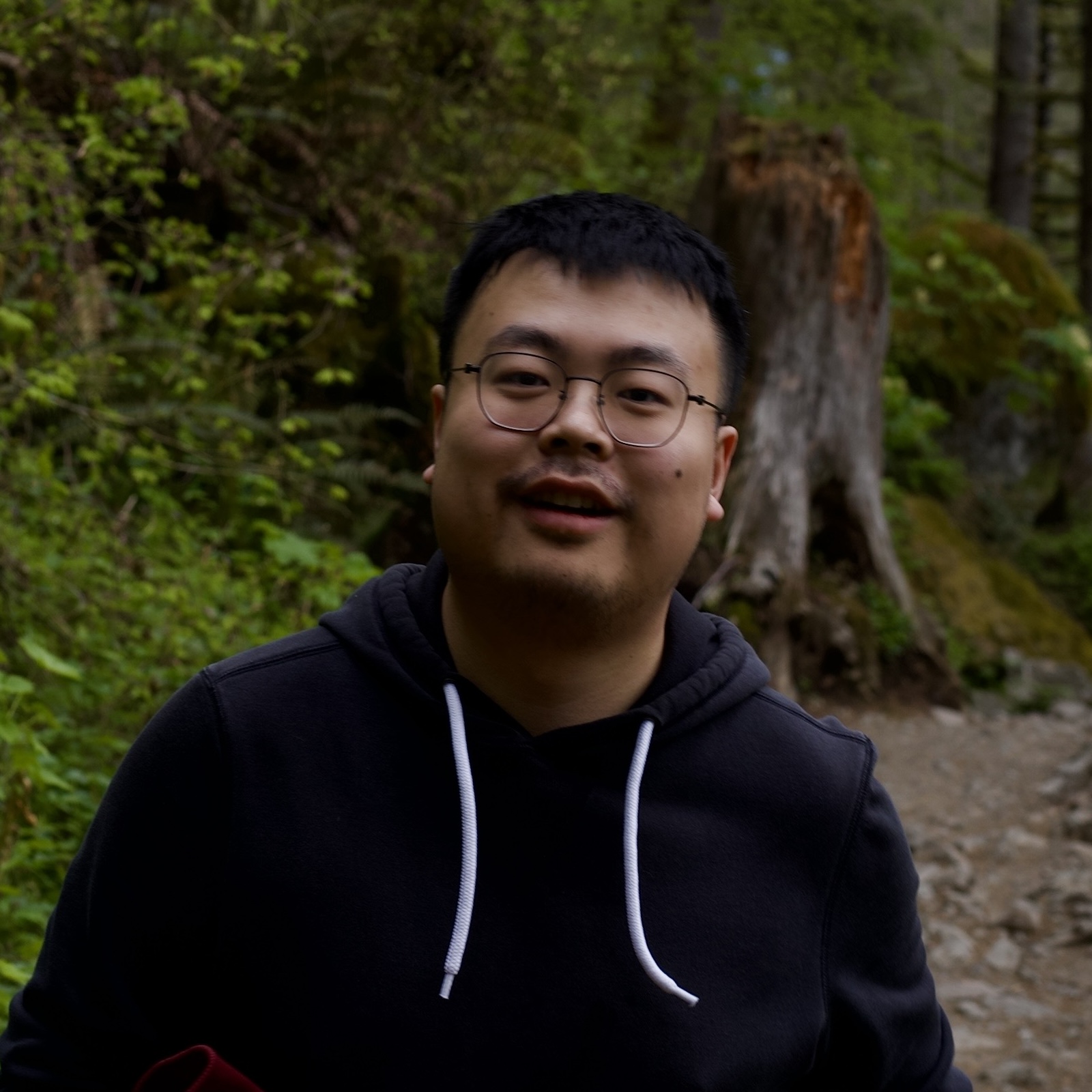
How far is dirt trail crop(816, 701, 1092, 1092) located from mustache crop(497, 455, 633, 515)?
10.8 feet

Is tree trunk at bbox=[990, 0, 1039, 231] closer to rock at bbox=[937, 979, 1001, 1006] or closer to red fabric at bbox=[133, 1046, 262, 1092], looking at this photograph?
rock at bbox=[937, 979, 1001, 1006]

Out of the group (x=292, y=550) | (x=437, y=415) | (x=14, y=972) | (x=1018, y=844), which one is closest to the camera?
(x=437, y=415)

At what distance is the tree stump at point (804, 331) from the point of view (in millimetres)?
7980

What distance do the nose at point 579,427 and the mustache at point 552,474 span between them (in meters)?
0.02

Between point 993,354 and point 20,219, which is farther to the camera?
point 993,354

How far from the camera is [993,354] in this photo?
13.0m

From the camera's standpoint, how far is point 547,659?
1746 mm

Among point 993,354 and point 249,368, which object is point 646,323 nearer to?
point 249,368

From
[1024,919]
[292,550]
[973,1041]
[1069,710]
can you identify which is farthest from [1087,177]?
[973,1041]

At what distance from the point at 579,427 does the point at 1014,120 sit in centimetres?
1857

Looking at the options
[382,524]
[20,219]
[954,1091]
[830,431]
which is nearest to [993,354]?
[830,431]

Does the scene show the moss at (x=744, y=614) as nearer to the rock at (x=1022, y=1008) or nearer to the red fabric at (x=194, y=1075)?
the rock at (x=1022, y=1008)

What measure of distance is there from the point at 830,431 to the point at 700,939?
6832 mm

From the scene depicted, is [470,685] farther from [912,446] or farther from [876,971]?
[912,446]
